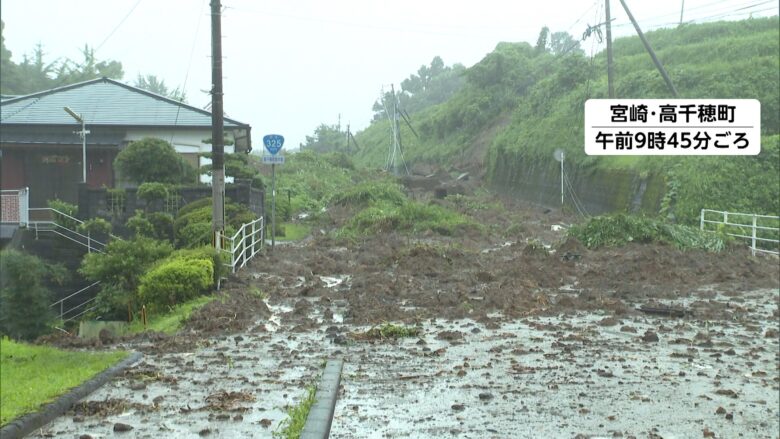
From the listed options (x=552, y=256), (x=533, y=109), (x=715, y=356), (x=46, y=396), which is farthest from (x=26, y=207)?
(x=533, y=109)

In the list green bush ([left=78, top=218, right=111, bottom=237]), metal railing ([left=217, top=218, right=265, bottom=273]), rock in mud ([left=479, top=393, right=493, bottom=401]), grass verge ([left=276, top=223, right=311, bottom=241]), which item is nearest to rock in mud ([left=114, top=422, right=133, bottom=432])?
rock in mud ([left=479, top=393, right=493, bottom=401])

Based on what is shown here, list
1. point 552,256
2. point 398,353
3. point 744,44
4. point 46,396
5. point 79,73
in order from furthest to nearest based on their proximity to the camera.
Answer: point 79,73 < point 744,44 < point 552,256 < point 398,353 < point 46,396

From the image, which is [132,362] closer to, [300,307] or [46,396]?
[46,396]

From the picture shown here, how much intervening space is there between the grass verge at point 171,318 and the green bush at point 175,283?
0.19 metres

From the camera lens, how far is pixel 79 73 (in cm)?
4666

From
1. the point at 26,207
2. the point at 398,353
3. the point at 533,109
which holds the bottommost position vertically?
the point at 398,353

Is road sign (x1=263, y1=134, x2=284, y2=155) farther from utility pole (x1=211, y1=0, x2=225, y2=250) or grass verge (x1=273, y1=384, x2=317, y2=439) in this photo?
grass verge (x1=273, y1=384, x2=317, y2=439)

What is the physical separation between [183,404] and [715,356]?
233 inches

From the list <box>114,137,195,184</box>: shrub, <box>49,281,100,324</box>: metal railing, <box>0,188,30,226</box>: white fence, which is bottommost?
<box>49,281,100,324</box>: metal railing

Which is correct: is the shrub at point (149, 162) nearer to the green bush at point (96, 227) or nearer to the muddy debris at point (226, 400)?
the green bush at point (96, 227)

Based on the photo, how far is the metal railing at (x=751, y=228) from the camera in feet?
68.8

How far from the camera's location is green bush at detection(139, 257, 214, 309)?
13.6 metres

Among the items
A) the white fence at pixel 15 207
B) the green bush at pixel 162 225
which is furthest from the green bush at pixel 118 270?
the white fence at pixel 15 207

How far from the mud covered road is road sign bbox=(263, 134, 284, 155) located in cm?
329
